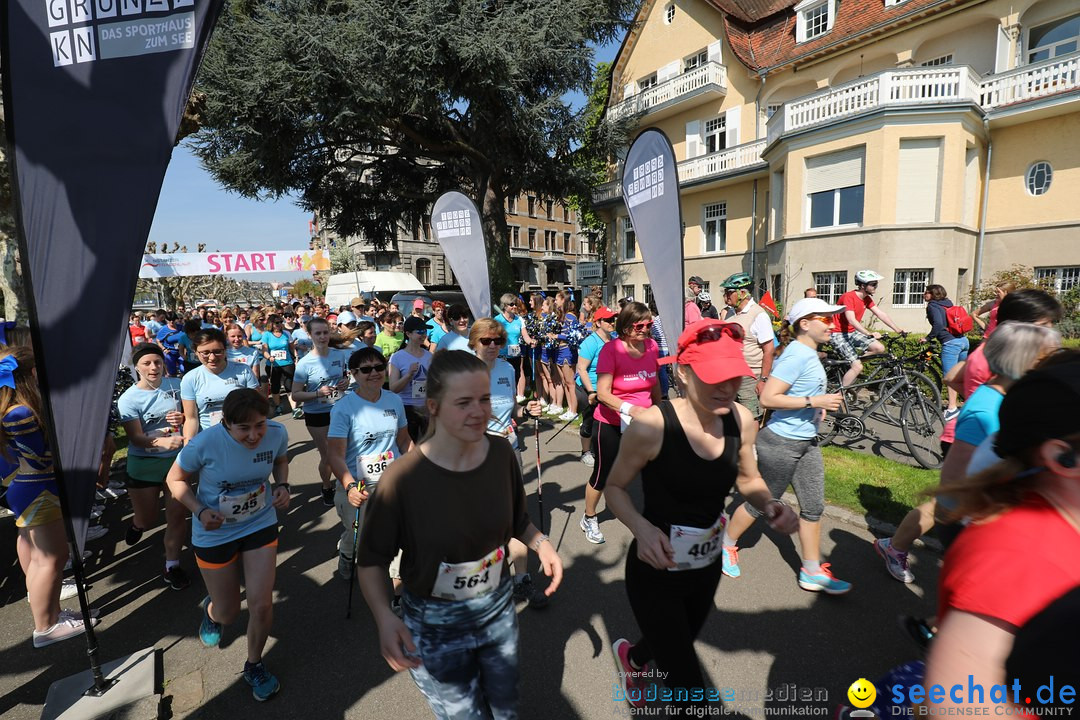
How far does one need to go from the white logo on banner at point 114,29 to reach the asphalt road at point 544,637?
3338 mm

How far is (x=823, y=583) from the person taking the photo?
139 inches

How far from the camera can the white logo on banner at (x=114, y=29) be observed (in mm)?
2234

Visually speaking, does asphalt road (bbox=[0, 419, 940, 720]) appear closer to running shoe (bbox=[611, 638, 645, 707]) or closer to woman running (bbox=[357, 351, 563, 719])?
running shoe (bbox=[611, 638, 645, 707])

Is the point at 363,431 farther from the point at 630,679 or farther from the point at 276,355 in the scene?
the point at 276,355

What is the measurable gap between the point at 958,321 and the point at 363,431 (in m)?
7.38

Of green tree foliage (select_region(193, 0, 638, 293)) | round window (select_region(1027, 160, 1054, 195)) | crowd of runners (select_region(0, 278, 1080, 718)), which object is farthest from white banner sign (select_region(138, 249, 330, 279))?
round window (select_region(1027, 160, 1054, 195))

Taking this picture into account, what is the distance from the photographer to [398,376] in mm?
5328

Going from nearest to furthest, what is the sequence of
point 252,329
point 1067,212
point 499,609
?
point 499,609 < point 252,329 < point 1067,212

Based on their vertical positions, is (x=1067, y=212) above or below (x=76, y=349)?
above

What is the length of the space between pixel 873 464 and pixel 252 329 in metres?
11.6

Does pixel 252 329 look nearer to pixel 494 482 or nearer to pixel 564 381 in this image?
pixel 564 381

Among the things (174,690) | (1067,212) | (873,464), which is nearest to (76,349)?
(174,690)

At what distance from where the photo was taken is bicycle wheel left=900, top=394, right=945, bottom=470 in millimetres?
5816

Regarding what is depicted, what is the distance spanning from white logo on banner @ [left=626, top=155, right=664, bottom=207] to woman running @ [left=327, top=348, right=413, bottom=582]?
3.16m
